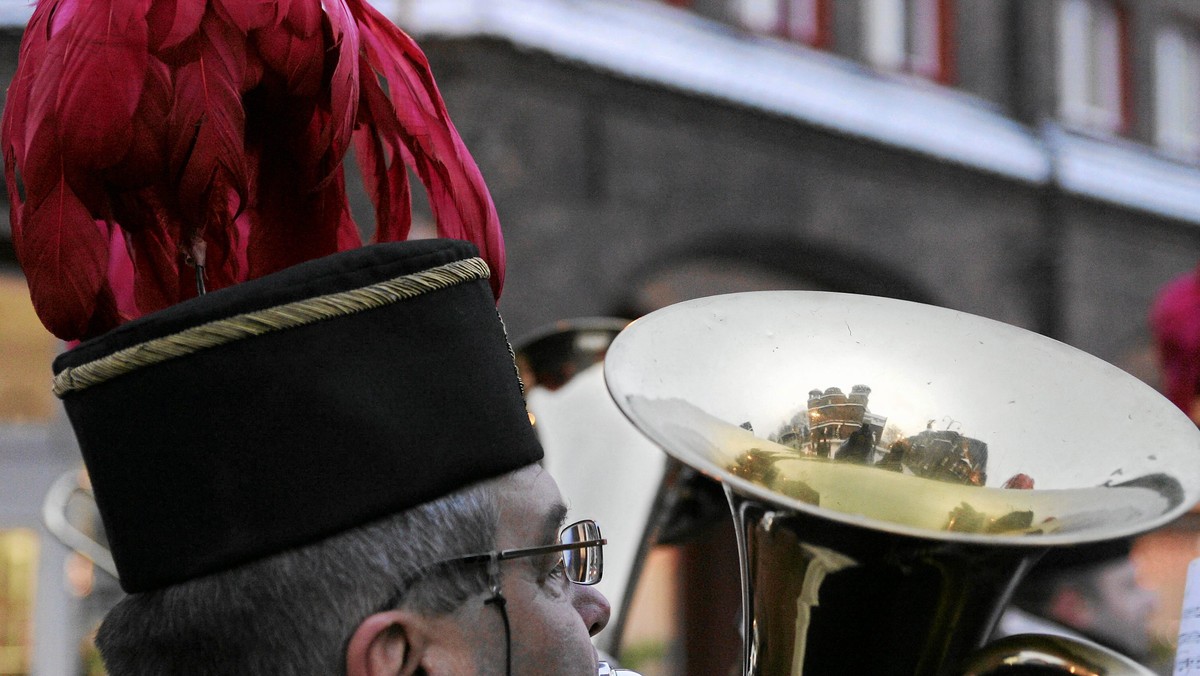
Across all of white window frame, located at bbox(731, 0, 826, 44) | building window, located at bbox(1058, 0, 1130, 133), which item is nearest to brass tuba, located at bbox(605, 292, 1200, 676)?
white window frame, located at bbox(731, 0, 826, 44)

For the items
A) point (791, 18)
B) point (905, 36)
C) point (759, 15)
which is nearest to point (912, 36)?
point (905, 36)

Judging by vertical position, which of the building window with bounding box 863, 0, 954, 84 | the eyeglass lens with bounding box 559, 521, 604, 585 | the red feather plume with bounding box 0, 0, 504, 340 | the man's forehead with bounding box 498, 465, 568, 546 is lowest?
the building window with bounding box 863, 0, 954, 84

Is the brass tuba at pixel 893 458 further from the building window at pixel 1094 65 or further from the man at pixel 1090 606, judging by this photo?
the building window at pixel 1094 65

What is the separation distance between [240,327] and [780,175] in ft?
20.4

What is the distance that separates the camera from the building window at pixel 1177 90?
9.55 m

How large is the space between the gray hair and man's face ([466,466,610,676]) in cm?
9

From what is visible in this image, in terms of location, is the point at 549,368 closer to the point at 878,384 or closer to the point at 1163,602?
the point at 878,384

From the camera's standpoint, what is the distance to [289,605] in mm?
1253

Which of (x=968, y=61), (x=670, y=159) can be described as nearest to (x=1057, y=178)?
(x=968, y=61)

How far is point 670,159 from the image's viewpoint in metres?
6.82

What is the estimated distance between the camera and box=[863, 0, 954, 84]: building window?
315 inches

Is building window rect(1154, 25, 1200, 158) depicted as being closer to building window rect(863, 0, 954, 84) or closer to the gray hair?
building window rect(863, 0, 954, 84)

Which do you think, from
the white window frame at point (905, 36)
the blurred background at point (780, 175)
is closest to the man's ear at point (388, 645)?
the blurred background at point (780, 175)

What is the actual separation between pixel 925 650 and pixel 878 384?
30 cm
